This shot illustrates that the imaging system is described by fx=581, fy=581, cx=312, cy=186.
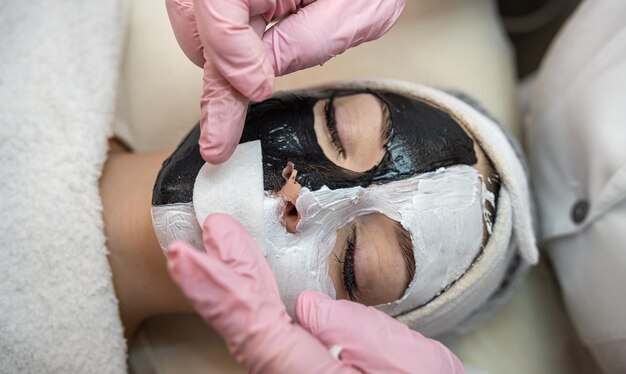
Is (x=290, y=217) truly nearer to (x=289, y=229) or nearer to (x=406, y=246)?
(x=289, y=229)

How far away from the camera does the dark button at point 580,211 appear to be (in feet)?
3.77

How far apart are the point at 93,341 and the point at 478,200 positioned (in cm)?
70

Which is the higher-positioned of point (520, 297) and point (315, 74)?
point (315, 74)

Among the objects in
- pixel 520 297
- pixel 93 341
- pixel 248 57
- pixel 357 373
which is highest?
pixel 248 57

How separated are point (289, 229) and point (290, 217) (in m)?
0.02

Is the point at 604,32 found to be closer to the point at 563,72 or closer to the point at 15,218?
the point at 563,72

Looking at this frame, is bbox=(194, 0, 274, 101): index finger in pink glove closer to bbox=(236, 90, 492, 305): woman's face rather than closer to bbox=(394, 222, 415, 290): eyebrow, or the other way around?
bbox=(236, 90, 492, 305): woman's face

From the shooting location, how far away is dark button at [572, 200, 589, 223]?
1.15 metres

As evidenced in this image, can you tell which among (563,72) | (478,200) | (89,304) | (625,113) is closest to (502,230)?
(478,200)

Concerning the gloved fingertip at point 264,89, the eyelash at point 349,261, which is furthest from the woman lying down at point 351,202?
the gloved fingertip at point 264,89

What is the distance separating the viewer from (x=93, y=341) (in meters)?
1.01

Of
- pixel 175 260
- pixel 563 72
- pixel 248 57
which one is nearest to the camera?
pixel 175 260

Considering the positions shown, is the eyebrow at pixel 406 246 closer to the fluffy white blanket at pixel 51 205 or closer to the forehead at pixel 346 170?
the forehead at pixel 346 170

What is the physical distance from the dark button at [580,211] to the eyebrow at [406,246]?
16.8 inches
